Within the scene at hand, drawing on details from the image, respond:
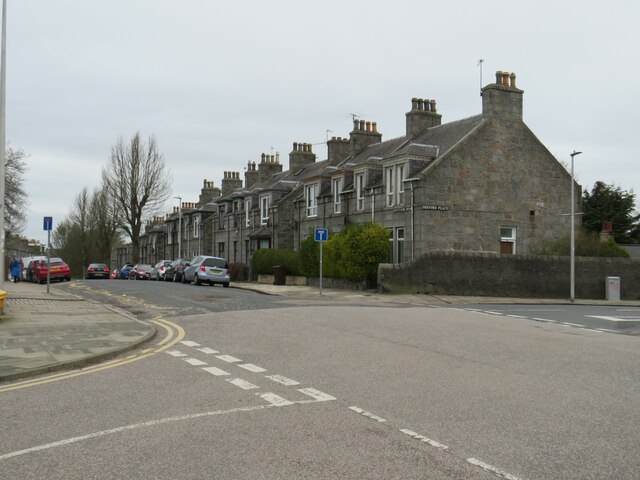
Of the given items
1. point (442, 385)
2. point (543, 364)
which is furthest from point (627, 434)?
point (543, 364)

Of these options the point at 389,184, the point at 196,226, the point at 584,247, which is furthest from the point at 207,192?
the point at 584,247

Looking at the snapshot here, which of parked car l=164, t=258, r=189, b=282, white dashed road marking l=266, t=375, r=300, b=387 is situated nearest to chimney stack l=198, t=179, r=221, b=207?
parked car l=164, t=258, r=189, b=282

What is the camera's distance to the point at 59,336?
12.3 metres

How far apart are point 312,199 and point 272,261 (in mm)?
4998

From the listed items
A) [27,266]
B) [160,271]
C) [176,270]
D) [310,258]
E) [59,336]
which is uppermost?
[310,258]

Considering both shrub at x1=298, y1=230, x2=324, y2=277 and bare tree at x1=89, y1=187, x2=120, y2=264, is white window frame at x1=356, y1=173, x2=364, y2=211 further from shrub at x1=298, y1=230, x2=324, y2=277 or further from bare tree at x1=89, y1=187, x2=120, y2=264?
bare tree at x1=89, y1=187, x2=120, y2=264

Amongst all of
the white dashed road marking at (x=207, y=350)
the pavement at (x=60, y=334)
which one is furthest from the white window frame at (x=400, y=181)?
the white dashed road marking at (x=207, y=350)

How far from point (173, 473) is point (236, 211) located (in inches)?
2047

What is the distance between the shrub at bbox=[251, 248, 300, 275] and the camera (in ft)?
126

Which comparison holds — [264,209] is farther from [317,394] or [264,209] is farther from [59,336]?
[317,394]

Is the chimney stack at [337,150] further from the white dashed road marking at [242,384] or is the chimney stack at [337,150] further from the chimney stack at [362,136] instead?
the white dashed road marking at [242,384]

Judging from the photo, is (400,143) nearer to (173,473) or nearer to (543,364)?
(543,364)

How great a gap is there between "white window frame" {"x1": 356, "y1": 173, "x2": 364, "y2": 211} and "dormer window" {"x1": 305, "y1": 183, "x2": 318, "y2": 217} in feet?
17.3

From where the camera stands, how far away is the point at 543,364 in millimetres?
9727
